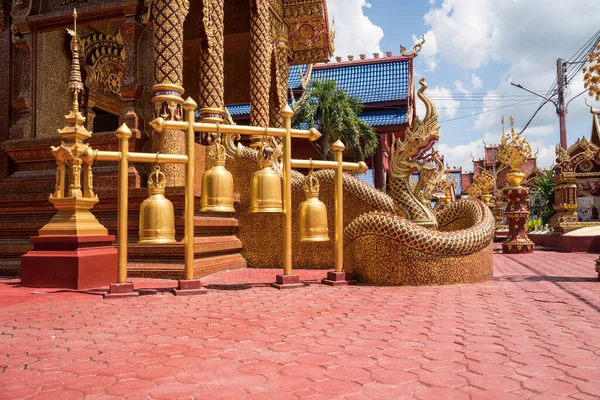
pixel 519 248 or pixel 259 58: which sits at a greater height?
pixel 259 58

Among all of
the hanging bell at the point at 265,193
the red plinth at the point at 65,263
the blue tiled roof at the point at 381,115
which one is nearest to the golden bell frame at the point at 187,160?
the hanging bell at the point at 265,193

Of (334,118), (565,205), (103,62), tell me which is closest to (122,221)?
(103,62)

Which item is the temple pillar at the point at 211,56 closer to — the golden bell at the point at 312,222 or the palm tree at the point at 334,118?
the golden bell at the point at 312,222

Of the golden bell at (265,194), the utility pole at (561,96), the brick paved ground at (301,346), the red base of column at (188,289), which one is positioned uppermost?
the utility pole at (561,96)

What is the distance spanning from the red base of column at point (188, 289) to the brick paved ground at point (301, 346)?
16cm

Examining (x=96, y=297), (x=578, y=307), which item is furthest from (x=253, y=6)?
(x=578, y=307)

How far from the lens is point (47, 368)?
2.31m

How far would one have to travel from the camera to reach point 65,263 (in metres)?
4.95

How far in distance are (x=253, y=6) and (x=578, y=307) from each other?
25.6 ft

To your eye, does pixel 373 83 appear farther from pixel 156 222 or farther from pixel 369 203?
pixel 156 222

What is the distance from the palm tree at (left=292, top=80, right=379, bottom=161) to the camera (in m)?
20.4

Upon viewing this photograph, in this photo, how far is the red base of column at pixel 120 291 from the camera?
4.41 meters

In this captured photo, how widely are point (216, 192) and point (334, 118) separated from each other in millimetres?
16562

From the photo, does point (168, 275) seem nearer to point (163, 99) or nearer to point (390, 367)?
point (163, 99)
